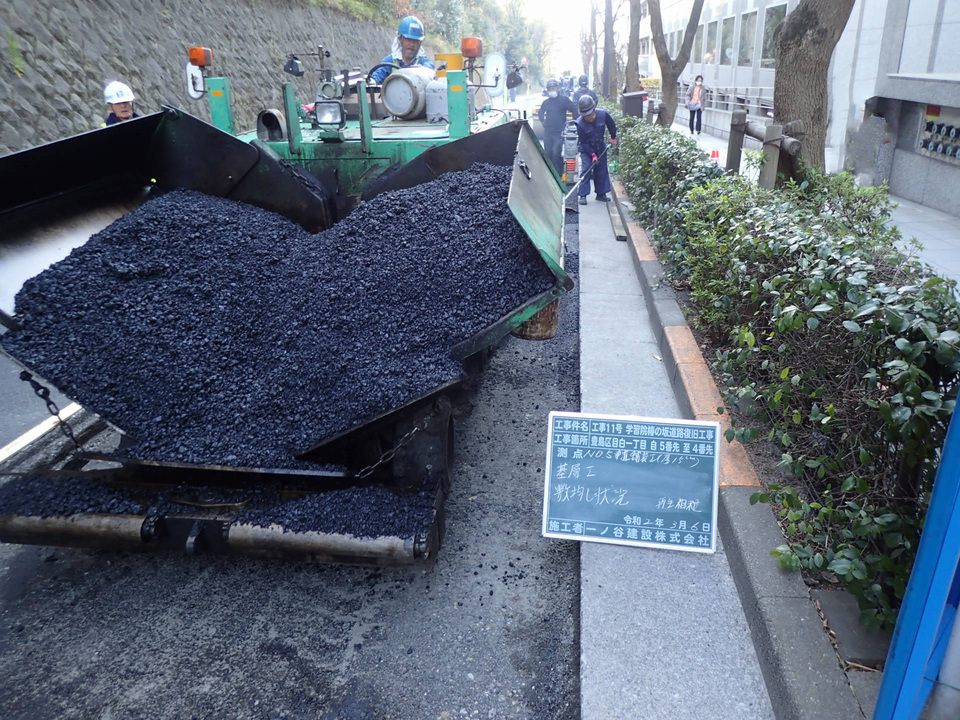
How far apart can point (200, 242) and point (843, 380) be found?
287 centimetres

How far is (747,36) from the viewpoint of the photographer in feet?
73.0

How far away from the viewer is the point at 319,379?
2.61 metres

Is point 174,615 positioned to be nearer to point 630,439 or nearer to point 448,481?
point 448,481

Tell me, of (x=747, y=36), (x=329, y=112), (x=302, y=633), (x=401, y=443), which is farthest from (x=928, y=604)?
(x=747, y=36)

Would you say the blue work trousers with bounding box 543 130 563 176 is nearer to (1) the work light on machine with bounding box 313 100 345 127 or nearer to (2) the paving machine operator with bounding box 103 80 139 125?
(2) the paving machine operator with bounding box 103 80 139 125

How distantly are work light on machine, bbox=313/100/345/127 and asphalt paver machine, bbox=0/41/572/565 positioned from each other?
0.01m

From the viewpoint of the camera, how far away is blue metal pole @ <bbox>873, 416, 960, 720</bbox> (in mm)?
1240

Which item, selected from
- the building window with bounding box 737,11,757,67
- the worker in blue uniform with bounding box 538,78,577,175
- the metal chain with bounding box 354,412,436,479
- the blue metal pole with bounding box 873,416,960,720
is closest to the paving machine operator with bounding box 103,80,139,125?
the metal chain with bounding box 354,412,436,479

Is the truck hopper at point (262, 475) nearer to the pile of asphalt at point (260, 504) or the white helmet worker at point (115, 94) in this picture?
the pile of asphalt at point (260, 504)

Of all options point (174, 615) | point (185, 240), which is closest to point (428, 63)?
point (185, 240)

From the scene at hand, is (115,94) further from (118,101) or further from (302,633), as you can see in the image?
(302,633)

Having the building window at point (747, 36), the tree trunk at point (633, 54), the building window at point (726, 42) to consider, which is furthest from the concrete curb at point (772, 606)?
the building window at point (726, 42)

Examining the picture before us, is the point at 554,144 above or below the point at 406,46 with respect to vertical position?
below

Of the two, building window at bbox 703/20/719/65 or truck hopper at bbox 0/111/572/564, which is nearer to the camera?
truck hopper at bbox 0/111/572/564
